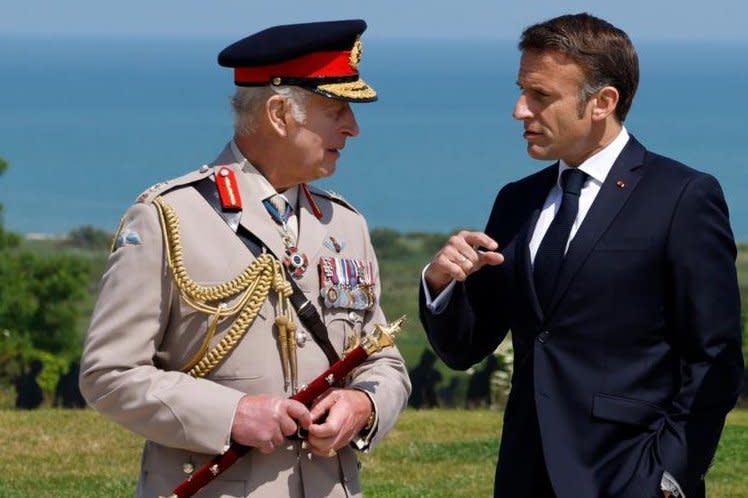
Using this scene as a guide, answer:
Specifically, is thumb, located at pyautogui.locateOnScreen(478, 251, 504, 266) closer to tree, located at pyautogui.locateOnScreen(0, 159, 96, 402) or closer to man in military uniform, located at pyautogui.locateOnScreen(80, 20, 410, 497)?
man in military uniform, located at pyautogui.locateOnScreen(80, 20, 410, 497)

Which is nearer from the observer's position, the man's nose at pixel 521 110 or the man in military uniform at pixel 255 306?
the man in military uniform at pixel 255 306

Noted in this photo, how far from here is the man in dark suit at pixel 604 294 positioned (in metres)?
4.79

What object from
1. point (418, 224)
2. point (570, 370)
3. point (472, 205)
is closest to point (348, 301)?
point (570, 370)

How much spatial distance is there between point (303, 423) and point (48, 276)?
32751 millimetres

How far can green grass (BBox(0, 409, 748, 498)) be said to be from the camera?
9164mm

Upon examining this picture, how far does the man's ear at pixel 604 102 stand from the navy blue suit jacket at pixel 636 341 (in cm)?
15

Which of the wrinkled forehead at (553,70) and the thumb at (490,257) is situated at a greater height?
the wrinkled forehead at (553,70)

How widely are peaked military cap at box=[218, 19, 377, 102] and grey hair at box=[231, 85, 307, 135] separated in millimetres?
17

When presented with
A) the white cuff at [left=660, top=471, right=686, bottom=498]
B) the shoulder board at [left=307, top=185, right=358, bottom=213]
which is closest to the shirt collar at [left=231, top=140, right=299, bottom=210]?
the shoulder board at [left=307, top=185, right=358, bottom=213]

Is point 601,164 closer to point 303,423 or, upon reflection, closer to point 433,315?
point 433,315

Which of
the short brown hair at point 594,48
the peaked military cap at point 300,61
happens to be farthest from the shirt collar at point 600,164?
the peaked military cap at point 300,61

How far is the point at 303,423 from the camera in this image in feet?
15.2

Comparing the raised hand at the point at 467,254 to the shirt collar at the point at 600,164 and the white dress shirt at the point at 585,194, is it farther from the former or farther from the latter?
the shirt collar at the point at 600,164

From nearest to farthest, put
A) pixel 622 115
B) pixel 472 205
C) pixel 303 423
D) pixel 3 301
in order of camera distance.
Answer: pixel 303 423
pixel 622 115
pixel 3 301
pixel 472 205
